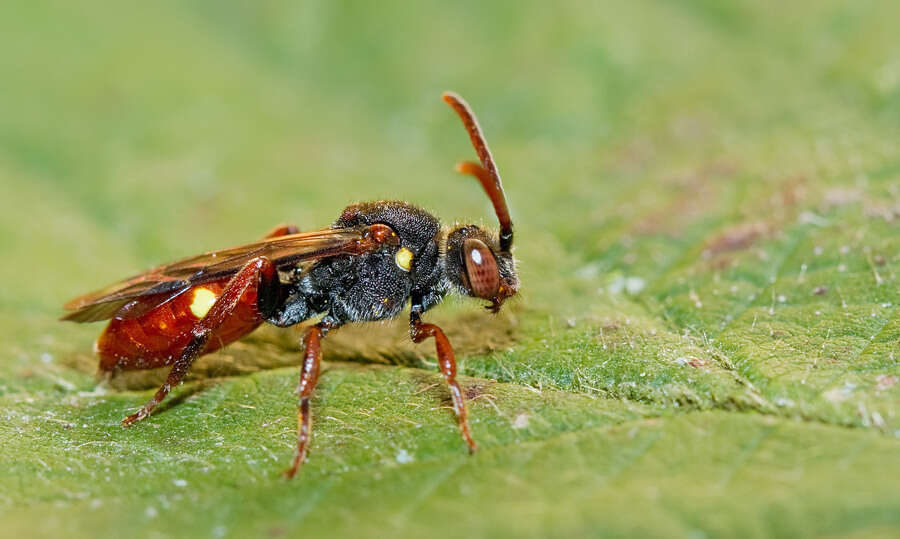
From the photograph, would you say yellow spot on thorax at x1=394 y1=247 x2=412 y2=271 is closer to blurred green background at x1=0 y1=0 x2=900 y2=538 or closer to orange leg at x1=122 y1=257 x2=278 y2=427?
blurred green background at x1=0 y1=0 x2=900 y2=538

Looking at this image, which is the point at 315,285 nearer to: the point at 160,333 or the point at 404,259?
the point at 404,259

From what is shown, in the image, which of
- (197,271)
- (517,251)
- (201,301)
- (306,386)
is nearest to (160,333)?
(201,301)

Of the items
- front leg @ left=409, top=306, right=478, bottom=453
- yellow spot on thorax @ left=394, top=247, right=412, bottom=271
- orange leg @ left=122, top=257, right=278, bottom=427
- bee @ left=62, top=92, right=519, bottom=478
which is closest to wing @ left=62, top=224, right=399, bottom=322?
bee @ left=62, top=92, right=519, bottom=478

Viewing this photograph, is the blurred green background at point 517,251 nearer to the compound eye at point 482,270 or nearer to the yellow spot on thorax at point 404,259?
the compound eye at point 482,270

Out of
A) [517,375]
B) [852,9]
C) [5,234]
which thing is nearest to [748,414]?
[517,375]

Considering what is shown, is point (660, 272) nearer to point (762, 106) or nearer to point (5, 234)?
point (762, 106)
